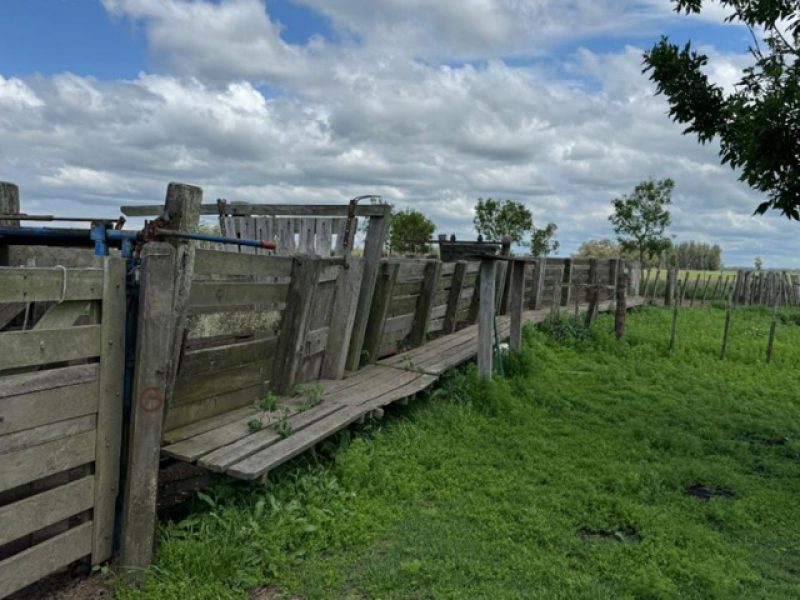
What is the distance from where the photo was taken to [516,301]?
9523 millimetres

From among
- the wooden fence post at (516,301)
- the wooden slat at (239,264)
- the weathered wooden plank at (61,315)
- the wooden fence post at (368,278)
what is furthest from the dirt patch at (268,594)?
the wooden fence post at (516,301)

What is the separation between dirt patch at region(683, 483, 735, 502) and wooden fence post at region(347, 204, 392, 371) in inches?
146

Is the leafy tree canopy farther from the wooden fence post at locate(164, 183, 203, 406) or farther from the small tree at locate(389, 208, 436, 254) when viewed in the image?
the small tree at locate(389, 208, 436, 254)

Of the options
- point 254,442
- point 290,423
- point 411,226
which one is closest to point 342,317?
point 290,423

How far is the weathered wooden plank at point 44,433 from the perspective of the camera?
3.14 m

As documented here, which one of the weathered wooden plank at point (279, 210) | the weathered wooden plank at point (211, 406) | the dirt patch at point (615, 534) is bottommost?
the dirt patch at point (615, 534)

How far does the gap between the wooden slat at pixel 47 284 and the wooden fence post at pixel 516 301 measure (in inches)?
255

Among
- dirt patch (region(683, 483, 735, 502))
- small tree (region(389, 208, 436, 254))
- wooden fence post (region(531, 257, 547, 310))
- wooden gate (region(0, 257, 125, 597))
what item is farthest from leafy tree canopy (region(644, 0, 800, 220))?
small tree (region(389, 208, 436, 254))

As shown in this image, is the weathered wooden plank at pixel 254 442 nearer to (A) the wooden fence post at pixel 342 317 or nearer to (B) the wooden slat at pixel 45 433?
(B) the wooden slat at pixel 45 433

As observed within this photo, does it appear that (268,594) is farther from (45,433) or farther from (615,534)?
(615,534)

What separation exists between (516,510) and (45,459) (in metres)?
3.25

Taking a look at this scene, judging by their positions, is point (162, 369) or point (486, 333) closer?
point (162, 369)

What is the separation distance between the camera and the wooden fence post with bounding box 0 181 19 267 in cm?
496

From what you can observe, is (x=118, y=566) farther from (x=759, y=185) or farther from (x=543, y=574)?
(x=759, y=185)
